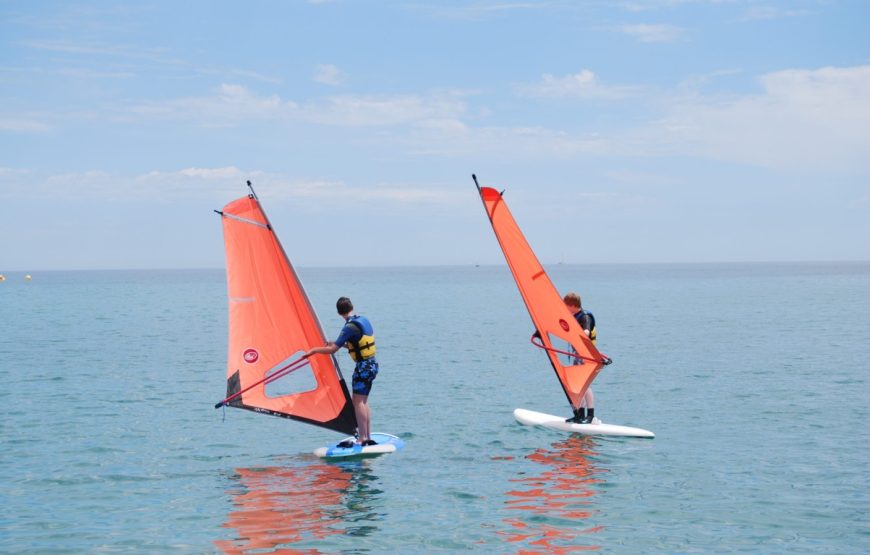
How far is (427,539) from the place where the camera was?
1401 centimetres

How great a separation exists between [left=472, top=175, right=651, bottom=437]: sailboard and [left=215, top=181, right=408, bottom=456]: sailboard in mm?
4798

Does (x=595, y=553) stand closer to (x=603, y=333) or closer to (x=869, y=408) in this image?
(x=869, y=408)

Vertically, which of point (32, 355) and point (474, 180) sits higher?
point (474, 180)

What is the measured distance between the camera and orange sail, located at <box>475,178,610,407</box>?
20.7 meters

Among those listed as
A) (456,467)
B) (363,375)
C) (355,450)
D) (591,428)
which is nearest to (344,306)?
(363,375)

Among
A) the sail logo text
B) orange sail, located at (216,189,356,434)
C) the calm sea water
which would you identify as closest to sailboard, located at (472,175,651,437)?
the calm sea water

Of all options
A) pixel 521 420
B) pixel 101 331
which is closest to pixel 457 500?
pixel 521 420

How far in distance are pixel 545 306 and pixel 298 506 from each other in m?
8.09

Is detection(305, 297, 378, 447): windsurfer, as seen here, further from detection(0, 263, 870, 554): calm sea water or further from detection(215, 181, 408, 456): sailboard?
detection(0, 263, 870, 554): calm sea water

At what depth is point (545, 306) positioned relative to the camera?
21094 millimetres

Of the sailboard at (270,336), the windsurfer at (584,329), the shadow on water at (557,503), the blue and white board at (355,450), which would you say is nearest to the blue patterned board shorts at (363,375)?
the sailboard at (270,336)

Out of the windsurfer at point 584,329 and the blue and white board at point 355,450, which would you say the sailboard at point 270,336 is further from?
the windsurfer at point 584,329

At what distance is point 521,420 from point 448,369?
14714 mm

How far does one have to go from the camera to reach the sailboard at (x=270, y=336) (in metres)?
18.1
